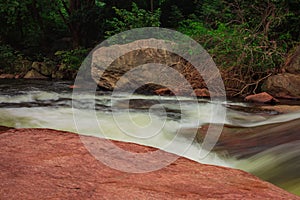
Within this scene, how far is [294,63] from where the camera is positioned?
25.9 ft

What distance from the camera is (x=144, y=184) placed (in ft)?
5.93

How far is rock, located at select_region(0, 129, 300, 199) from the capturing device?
1.63 m

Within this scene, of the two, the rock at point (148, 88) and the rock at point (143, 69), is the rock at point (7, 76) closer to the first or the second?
the rock at point (143, 69)

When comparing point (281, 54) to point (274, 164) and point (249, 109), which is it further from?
point (274, 164)

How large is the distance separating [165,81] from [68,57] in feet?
23.2

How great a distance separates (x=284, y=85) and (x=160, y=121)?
13.6 feet

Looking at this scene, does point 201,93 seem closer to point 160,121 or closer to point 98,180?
point 160,121

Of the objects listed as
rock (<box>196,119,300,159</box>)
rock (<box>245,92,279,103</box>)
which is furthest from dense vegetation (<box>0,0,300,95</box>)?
rock (<box>196,119,300,159</box>)

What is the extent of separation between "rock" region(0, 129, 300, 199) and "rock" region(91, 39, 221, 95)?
6698 mm

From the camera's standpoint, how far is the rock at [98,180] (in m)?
1.63

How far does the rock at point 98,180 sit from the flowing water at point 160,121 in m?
0.64

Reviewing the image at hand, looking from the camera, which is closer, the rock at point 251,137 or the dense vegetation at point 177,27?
the rock at point 251,137

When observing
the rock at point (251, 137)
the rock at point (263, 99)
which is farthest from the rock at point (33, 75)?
the rock at point (251, 137)

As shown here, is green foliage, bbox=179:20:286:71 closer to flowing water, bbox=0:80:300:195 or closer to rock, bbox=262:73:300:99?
rock, bbox=262:73:300:99
